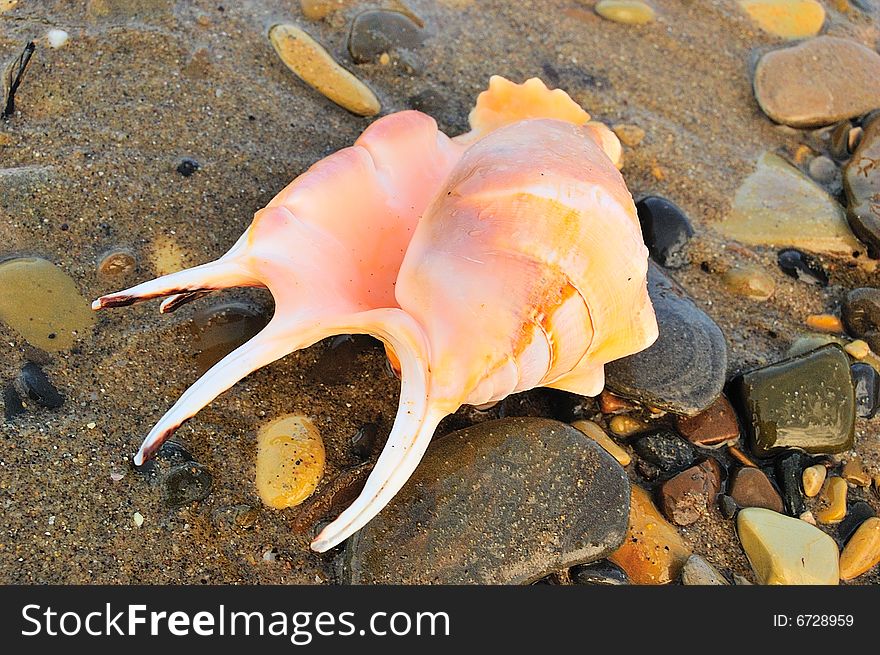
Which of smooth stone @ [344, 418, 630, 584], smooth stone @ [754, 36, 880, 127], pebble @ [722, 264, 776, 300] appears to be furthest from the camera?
smooth stone @ [754, 36, 880, 127]

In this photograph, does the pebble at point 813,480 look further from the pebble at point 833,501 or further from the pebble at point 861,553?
the pebble at point 861,553

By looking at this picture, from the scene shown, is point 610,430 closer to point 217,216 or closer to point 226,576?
point 226,576

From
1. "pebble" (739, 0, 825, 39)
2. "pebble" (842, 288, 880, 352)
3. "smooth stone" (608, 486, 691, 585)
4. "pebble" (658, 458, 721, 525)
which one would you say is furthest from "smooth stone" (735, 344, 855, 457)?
"pebble" (739, 0, 825, 39)

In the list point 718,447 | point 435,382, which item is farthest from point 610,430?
point 435,382

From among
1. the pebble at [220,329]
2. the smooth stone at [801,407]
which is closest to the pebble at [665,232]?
the smooth stone at [801,407]

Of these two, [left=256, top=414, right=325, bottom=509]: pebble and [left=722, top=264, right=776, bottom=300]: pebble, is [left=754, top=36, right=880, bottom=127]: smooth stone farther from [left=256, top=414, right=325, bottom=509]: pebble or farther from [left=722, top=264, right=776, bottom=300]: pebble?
[left=256, top=414, right=325, bottom=509]: pebble

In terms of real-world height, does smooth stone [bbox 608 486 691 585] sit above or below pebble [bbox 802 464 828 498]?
below
